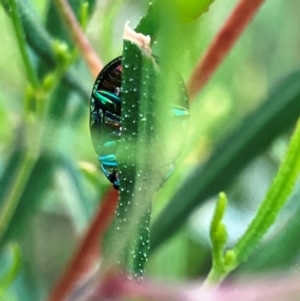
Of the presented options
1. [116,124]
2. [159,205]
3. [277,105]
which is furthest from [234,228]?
[116,124]

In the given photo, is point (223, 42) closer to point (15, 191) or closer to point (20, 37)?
point (20, 37)

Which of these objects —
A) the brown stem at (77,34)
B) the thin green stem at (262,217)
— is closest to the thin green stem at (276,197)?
the thin green stem at (262,217)

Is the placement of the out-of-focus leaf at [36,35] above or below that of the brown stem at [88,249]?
above

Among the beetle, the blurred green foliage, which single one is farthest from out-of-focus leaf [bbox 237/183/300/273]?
the beetle

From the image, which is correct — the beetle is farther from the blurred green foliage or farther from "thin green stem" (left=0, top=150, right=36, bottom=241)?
"thin green stem" (left=0, top=150, right=36, bottom=241)

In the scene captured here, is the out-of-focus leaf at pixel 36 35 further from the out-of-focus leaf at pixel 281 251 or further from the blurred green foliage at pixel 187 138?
the out-of-focus leaf at pixel 281 251

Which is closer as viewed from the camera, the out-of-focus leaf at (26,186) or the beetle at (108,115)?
the beetle at (108,115)
